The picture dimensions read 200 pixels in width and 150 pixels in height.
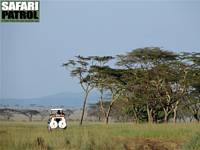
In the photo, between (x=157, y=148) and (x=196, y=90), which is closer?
(x=157, y=148)

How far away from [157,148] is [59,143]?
124 inches

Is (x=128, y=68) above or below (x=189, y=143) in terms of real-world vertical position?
above

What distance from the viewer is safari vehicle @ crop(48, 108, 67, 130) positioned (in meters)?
16.4

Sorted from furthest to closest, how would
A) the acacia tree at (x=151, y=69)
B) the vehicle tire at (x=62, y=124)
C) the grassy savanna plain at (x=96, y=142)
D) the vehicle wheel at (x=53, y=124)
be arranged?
1. the acacia tree at (x=151, y=69)
2. the vehicle tire at (x=62, y=124)
3. the vehicle wheel at (x=53, y=124)
4. the grassy savanna plain at (x=96, y=142)

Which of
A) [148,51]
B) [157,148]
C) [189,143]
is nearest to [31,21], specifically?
[189,143]

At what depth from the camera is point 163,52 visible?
35.2 metres

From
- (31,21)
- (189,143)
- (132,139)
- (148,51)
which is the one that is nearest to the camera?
(31,21)

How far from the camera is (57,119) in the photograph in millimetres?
17078

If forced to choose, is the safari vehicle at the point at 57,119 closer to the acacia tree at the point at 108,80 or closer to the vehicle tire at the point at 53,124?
the vehicle tire at the point at 53,124

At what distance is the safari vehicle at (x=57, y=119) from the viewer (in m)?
16.4

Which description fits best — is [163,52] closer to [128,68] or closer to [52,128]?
[128,68]

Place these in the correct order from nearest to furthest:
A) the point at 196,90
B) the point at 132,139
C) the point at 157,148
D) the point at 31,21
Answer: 1. the point at 31,21
2. the point at 157,148
3. the point at 132,139
4. the point at 196,90

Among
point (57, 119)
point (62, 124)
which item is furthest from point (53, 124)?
point (57, 119)

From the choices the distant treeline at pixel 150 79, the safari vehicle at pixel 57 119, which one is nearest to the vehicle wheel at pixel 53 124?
the safari vehicle at pixel 57 119
